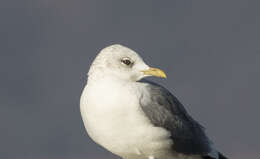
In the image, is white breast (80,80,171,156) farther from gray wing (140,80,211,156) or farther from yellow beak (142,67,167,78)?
yellow beak (142,67,167,78)

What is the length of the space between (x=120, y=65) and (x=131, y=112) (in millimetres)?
1034

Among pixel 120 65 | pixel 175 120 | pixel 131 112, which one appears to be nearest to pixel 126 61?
pixel 120 65

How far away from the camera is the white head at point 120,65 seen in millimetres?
9750

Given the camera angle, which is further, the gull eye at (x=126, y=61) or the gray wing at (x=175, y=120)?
the gull eye at (x=126, y=61)

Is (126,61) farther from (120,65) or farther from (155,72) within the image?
(155,72)

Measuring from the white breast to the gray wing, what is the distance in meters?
0.19

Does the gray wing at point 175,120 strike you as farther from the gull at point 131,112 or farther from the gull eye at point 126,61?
the gull eye at point 126,61

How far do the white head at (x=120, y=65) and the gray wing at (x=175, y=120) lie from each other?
33 cm

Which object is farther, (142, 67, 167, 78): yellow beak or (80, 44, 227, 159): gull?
(142, 67, 167, 78): yellow beak

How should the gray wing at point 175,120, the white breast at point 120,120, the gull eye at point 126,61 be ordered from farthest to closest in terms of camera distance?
the gull eye at point 126,61, the gray wing at point 175,120, the white breast at point 120,120

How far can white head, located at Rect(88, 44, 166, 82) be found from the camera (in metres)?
9.75

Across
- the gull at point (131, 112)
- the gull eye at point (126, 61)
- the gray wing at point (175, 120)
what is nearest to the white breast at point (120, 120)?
the gull at point (131, 112)

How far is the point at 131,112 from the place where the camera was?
9.37 meters

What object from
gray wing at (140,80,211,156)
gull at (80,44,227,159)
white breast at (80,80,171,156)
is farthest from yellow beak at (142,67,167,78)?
white breast at (80,80,171,156)
